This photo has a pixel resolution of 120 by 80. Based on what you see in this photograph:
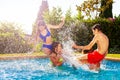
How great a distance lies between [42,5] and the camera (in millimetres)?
43469

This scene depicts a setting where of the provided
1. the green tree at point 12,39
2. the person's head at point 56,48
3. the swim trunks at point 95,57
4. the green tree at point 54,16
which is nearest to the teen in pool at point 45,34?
the person's head at point 56,48

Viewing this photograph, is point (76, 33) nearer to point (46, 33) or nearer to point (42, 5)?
point (46, 33)

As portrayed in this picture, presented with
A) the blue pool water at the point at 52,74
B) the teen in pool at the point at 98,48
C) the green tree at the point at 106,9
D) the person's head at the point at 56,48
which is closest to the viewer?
the blue pool water at the point at 52,74

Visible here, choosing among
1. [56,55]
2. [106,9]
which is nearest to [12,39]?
[56,55]

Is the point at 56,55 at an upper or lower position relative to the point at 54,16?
lower

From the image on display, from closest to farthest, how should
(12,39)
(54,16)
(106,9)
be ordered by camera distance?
(12,39)
(54,16)
(106,9)

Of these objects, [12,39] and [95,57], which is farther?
[12,39]

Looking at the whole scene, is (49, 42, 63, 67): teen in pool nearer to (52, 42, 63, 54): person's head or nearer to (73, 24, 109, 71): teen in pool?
(52, 42, 63, 54): person's head

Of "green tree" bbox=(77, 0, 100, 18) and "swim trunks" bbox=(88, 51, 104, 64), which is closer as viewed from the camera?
"swim trunks" bbox=(88, 51, 104, 64)

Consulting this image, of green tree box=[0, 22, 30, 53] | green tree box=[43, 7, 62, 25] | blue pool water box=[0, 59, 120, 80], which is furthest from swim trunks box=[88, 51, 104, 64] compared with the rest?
green tree box=[43, 7, 62, 25]

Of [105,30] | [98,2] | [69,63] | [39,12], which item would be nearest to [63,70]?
[69,63]

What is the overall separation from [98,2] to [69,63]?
741 inches

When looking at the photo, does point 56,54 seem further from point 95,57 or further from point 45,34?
point 95,57

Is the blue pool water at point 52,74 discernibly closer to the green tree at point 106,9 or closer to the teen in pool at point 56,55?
the teen in pool at point 56,55
